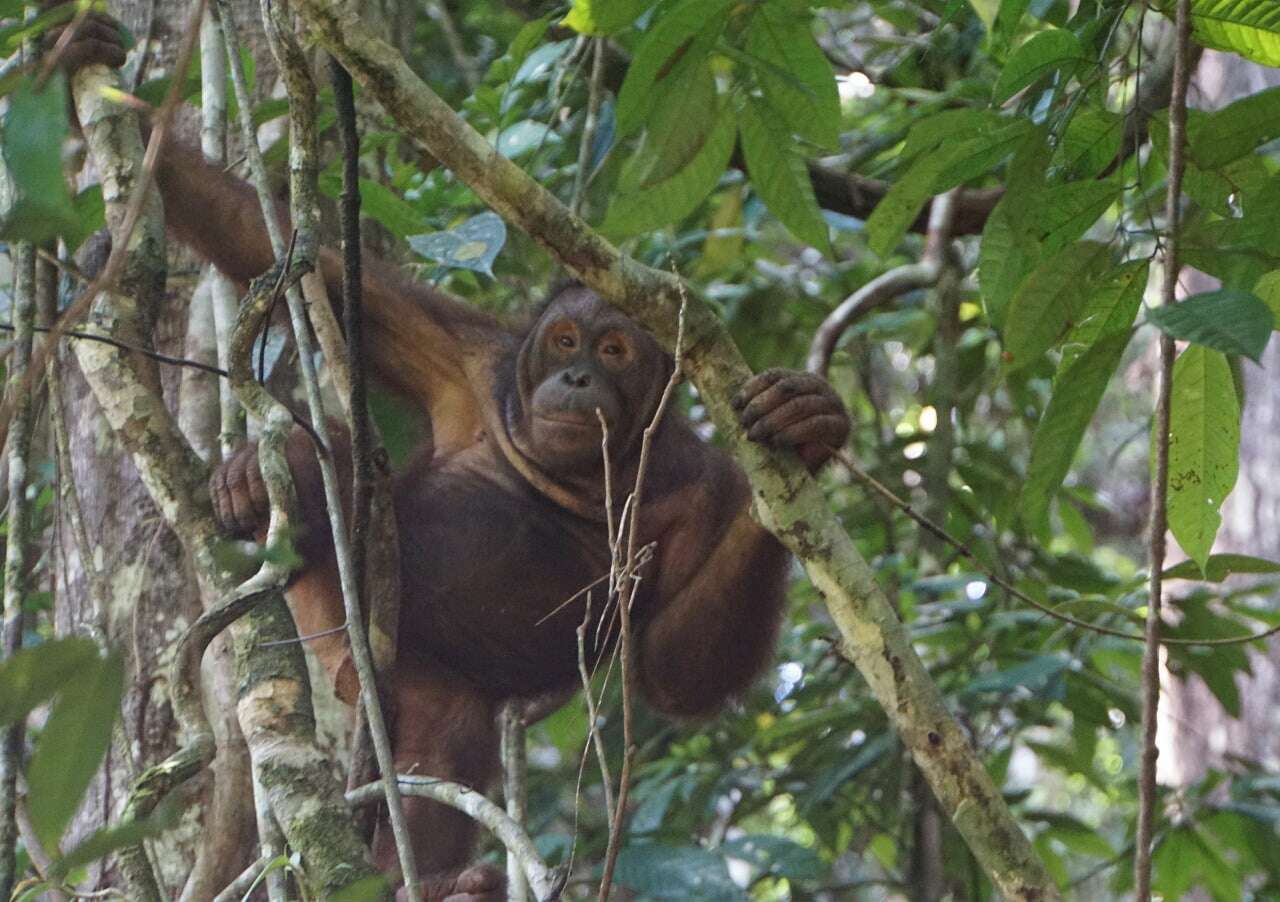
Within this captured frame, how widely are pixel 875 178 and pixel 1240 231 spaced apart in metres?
2.70

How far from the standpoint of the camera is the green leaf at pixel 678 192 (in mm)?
2943

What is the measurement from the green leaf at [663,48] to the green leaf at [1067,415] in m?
0.82

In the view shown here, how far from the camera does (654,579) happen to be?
3.89m

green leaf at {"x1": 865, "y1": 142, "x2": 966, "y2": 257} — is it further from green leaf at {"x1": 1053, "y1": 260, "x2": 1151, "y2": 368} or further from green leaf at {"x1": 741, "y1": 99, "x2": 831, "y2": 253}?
green leaf at {"x1": 1053, "y1": 260, "x2": 1151, "y2": 368}

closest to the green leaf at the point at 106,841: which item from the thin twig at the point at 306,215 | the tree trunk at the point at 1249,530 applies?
the thin twig at the point at 306,215

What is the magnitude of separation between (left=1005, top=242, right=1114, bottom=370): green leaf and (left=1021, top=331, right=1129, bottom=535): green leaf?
0.09 meters

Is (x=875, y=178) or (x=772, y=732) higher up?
(x=875, y=178)

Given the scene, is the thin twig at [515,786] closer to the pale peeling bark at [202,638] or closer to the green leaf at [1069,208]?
the pale peeling bark at [202,638]

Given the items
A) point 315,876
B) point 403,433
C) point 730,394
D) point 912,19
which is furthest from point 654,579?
point 315,876

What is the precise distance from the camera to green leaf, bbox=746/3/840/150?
2732 mm

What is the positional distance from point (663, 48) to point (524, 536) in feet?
5.71

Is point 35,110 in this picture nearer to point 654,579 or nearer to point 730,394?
point 730,394

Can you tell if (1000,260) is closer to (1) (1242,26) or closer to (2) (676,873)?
(1) (1242,26)

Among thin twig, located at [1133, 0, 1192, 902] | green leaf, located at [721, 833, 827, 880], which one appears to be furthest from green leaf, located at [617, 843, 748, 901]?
thin twig, located at [1133, 0, 1192, 902]
